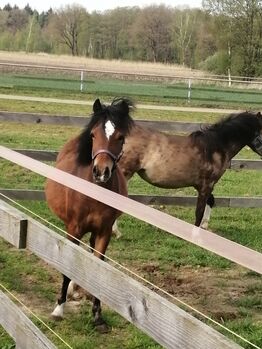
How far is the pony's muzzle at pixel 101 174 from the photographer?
395cm

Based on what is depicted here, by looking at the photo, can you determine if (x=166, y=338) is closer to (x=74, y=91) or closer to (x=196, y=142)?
(x=196, y=142)

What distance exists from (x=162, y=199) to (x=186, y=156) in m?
0.63

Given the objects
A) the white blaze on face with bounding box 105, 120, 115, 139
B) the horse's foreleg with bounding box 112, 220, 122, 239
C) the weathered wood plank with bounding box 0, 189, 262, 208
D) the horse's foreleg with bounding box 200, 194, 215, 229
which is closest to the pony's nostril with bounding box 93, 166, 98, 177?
the white blaze on face with bounding box 105, 120, 115, 139

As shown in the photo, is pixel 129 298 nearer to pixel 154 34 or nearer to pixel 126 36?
pixel 154 34

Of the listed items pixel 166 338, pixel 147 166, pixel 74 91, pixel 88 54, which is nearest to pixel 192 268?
pixel 147 166

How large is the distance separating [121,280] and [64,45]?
253 ft

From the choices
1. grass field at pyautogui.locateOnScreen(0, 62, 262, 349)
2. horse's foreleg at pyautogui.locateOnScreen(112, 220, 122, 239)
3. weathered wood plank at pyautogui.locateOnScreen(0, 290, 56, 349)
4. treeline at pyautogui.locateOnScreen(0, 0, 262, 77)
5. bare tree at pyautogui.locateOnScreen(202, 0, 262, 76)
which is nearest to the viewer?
weathered wood plank at pyautogui.locateOnScreen(0, 290, 56, 349)

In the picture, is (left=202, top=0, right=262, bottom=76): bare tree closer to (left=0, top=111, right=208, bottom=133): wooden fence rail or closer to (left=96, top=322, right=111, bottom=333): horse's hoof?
(left=0, top=111, right=208, bottom=133): wooden fence rail

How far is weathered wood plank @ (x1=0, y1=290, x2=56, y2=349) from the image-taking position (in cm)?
246

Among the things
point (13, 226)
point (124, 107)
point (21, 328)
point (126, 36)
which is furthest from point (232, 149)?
point (126, 36)

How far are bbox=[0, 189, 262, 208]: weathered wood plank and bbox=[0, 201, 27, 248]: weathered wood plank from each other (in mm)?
3564

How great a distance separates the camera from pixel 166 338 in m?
1.84

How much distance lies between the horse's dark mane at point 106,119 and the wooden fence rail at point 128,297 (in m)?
1.47

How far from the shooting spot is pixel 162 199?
7098 millimetres
